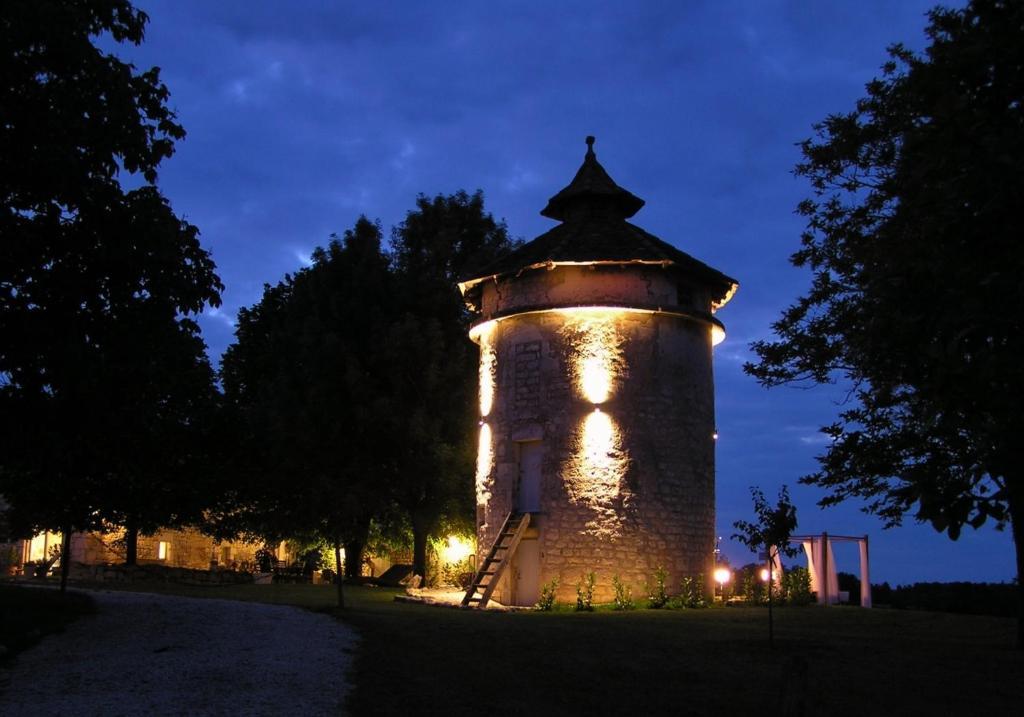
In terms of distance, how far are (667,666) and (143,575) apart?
885 inches

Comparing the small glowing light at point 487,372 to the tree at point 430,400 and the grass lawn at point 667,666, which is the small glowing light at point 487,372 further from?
the grass lawn at point 667,666

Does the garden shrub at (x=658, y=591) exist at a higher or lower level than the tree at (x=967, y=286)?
lower

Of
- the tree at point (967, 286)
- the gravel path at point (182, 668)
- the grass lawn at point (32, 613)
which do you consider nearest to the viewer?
the tree at point (967, 286)

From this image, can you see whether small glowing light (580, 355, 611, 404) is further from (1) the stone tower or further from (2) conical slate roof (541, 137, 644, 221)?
(2) conical slate roof (541, 137, 644, 221)

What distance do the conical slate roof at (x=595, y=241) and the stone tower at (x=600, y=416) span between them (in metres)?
0.08

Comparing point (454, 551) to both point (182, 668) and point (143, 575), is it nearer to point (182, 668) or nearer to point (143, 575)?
point (143, 575)

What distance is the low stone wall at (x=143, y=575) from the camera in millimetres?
29109

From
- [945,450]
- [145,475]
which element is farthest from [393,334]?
[945,450]

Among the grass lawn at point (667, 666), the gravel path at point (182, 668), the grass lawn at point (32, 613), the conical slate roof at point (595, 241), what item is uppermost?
the conical slate roof at point (595, 241)

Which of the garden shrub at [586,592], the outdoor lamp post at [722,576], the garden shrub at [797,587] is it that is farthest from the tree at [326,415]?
the garden shrub at [797,587]

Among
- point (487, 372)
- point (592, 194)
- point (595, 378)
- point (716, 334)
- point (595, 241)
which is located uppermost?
point (592, 194)

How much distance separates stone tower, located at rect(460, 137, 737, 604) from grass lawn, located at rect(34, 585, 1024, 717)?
143 inches

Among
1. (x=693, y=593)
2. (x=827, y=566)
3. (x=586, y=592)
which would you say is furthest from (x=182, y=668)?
(x=827, y=566)

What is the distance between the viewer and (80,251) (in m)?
14.2
